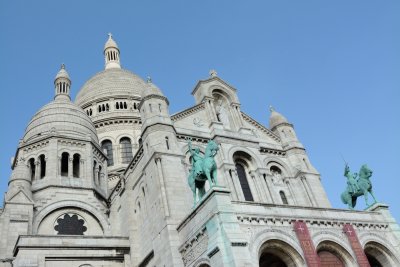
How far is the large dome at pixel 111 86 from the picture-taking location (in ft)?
176

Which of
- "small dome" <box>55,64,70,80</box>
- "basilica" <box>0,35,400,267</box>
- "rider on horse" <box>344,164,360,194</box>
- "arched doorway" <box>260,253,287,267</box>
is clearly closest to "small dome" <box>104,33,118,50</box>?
"small dome" <box>55,64,70,80</box>

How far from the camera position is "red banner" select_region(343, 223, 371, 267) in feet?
75.6

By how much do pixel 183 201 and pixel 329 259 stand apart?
8.55 metres

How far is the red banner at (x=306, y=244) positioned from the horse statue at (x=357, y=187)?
6.61 metres

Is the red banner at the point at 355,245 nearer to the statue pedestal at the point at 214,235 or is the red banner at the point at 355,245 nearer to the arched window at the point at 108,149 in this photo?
the statue pedestal at the point at 214,235

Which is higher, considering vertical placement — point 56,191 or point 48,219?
point 56,191

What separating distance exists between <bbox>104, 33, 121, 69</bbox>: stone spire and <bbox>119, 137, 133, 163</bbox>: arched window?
19524mm

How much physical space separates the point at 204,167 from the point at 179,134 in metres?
7.66

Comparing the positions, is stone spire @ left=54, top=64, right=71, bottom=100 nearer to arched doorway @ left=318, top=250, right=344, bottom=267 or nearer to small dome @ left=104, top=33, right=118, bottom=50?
small dome @ left=104, top=33, right=118, bottom=50

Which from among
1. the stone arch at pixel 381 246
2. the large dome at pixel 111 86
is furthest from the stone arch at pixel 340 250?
the large dome at pixel 111 86

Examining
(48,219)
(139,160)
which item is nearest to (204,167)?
(139,160)

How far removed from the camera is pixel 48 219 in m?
32.1

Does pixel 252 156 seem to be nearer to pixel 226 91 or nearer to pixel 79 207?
pixel 226 91

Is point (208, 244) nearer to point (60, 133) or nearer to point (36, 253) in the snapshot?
point (36, 253)
